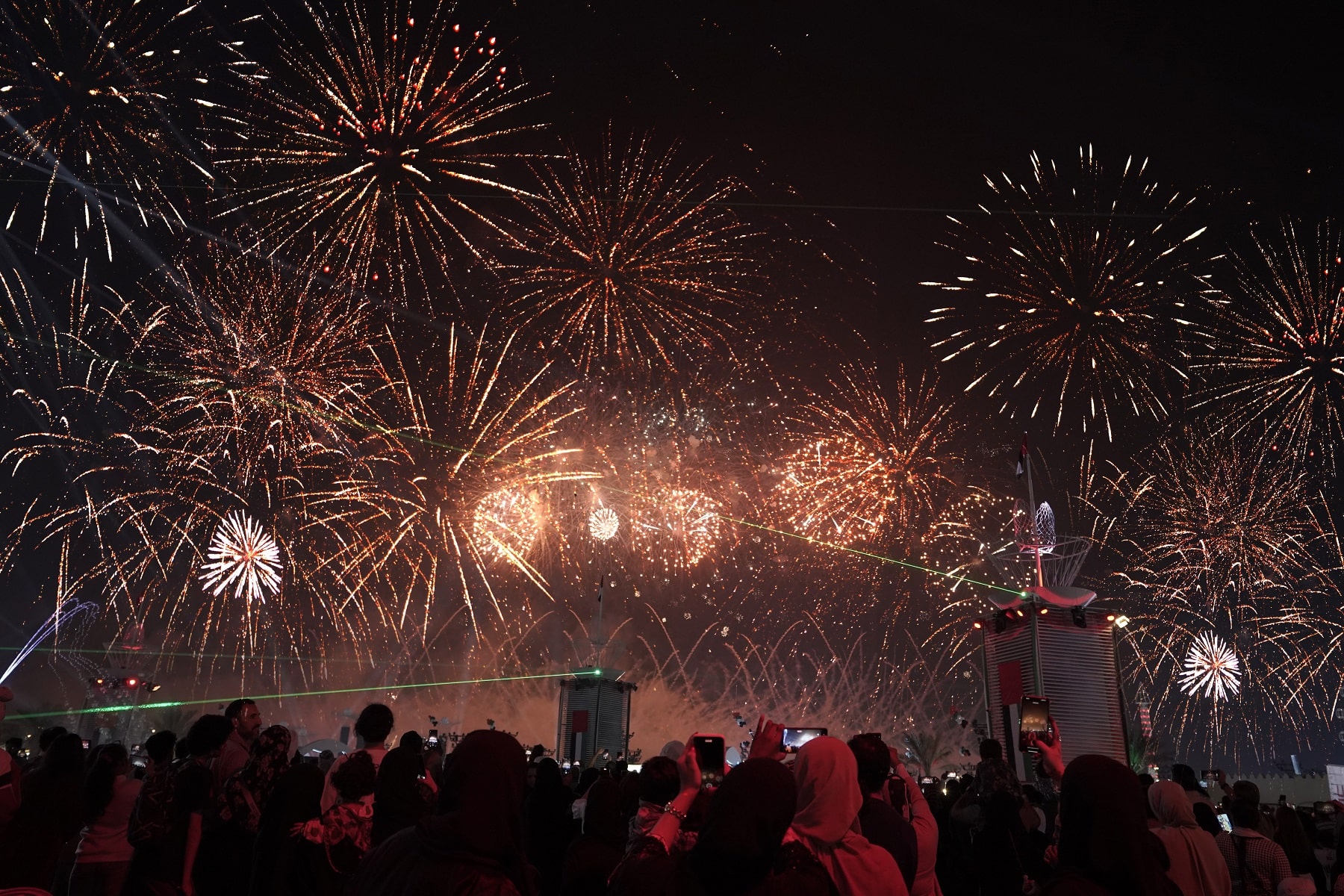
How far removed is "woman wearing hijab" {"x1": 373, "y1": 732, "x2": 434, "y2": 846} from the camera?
5754 mm

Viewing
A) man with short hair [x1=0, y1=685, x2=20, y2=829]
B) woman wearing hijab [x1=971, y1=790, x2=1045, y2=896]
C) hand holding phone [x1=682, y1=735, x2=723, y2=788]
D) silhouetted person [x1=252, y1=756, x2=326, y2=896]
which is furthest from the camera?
woman wearing hijab [x1=971, y1=790, x2=1045, y2=896]

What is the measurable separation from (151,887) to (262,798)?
93 cm

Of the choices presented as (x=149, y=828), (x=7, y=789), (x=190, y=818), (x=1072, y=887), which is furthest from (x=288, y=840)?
(x=1072, y=887)

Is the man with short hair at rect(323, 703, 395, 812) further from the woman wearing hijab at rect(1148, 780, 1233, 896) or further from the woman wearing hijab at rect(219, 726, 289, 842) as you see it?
the woman wearing hijab at rect(1148, 780, 1233, 896)

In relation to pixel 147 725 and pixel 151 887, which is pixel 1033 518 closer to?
pixel 151 887

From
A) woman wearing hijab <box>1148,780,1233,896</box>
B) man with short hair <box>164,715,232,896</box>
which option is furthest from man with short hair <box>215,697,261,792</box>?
woman wearing hijab <box>1148,780,1233,896</box>

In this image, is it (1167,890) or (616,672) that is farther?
(616,672)

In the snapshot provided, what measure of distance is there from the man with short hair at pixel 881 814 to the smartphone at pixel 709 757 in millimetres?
882

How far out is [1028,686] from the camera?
3048 cm

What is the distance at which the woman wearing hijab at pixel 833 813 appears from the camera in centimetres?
402

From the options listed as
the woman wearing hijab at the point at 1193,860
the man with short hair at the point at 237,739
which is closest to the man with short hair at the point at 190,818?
the man with short hair at the point at 237,739

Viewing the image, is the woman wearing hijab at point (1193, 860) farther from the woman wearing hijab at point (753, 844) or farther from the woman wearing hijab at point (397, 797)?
the woman wearing hijab at point (397, 797)

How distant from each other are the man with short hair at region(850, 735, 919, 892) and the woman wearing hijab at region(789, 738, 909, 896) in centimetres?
115

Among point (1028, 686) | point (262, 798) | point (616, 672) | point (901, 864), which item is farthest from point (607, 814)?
point (616, 672)
